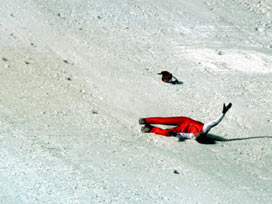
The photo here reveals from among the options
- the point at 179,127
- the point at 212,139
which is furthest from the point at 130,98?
the point at 212,139

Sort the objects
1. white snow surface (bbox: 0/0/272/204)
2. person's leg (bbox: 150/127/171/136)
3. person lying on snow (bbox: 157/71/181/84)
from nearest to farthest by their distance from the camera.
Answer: white snow surface (bbox: 0/0/272/204)
person's leg (bbox: 150/127/171/136)
person lying on snow (bbox: 157/71/181/84)

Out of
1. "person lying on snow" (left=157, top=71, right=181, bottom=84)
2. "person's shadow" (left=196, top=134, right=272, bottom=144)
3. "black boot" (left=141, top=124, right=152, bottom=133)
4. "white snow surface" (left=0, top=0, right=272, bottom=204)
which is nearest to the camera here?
"white snow surface" (left=0, top=0, right=272, bottom=204)

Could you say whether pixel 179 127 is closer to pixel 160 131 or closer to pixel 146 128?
pixel 160 131

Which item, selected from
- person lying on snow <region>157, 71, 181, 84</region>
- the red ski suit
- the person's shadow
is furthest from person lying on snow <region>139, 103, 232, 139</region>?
person lying on snow <region>157, 71, 181, 84</region>

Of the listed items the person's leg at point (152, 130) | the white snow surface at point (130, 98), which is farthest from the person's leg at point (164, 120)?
the white snow surface at point (130, 98)

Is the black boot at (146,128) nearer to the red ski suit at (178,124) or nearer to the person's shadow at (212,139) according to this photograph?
the red ski suit at (178,124)

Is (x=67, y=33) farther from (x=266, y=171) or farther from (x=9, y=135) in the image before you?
(x=266, y=171)

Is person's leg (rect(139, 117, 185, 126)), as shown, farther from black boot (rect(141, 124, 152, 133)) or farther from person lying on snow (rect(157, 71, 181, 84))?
person lying on snow (rect(157, 71, 181, 84))
